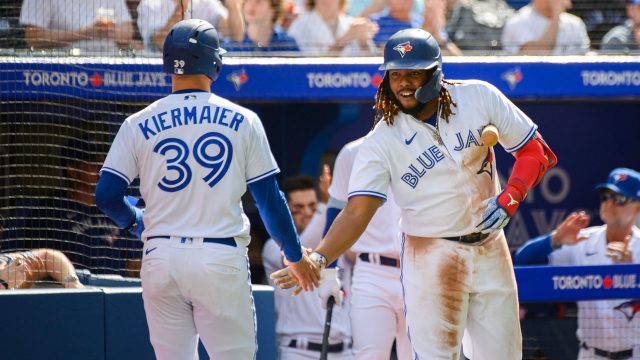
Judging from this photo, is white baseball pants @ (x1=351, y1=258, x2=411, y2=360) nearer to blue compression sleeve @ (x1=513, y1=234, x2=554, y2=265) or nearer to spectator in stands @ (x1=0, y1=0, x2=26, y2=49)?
blue compression sleeve @ (x1=513, y1=234, x2=554, y2=265)

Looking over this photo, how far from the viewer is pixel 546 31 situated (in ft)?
26.4

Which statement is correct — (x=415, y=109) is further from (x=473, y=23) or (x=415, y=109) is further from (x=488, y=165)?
(x=473, y=23)

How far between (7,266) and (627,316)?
3.74 m

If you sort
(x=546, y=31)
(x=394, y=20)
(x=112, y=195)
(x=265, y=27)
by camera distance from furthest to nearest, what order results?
(x=546, y=31)
(x=394, y=20)
(x=265, y=27)
(x=112, y=195)

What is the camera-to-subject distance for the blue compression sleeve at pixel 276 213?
4441 mm

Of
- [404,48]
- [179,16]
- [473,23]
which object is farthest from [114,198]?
[473,23]

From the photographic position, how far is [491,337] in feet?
14.6

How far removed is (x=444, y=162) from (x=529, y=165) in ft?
1.16

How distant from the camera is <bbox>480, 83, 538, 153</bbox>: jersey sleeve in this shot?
14.8 feet

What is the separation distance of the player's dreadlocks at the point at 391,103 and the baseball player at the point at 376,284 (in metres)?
1.06

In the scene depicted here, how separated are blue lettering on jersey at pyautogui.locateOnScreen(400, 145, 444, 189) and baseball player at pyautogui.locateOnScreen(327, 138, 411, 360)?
1.22 m

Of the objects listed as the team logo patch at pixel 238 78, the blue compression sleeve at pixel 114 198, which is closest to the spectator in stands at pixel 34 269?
the blue compression sleeve at pixel 114 198

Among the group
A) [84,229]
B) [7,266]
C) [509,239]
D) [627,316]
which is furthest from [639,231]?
[7,266]

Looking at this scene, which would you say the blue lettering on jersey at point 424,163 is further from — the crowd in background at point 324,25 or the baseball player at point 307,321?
the baseball player at point 307,321
